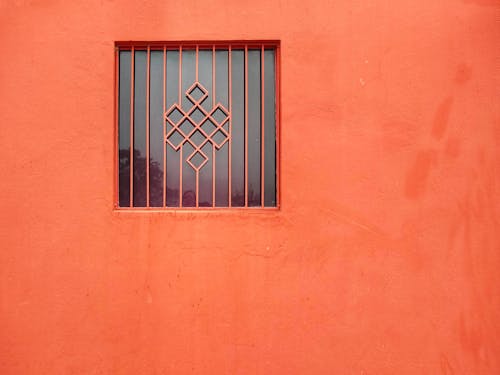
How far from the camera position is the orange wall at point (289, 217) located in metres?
2.38

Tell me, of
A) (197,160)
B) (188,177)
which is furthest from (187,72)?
(188,177)

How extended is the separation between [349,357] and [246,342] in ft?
2.18

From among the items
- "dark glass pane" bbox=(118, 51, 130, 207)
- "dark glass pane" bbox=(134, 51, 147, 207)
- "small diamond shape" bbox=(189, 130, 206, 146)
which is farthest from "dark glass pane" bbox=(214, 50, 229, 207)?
"dark glass pane" bbox=(118, 51, 130, 207)

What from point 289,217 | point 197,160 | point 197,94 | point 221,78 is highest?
point 221,78

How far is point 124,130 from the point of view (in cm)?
254

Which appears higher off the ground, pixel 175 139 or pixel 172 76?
pixel 172 76

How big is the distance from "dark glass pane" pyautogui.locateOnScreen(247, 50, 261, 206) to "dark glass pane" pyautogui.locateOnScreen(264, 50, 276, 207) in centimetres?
5

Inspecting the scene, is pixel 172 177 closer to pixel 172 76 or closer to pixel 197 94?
pixel 197 94

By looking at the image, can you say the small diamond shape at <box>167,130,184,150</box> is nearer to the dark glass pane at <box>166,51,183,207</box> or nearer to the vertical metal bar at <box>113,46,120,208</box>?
the dark glass pane at <box>166,51,183,207</box>

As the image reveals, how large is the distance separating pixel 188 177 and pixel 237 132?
0.45 metres

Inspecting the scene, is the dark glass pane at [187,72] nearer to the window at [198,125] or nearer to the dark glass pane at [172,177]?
the window at [198,125]

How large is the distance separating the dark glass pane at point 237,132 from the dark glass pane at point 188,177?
0.25 meters

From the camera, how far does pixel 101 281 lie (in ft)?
7.86

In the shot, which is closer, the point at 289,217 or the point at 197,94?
the point at 289,217
